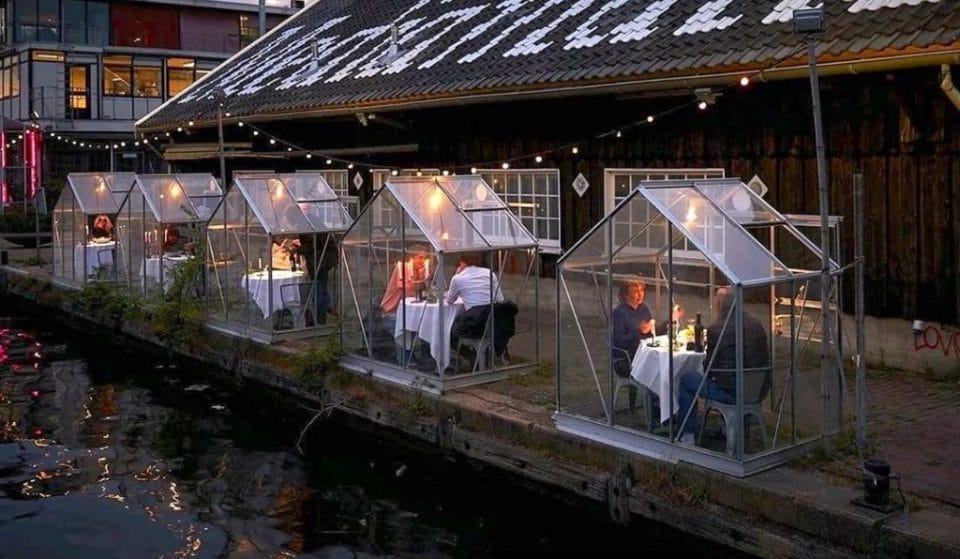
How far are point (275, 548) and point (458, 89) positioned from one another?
8259 millimetres

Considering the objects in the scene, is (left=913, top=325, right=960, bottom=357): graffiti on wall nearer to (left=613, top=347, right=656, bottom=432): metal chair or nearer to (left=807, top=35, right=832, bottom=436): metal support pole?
(left=807, top=35, right=832, bottom=436): metal support pole

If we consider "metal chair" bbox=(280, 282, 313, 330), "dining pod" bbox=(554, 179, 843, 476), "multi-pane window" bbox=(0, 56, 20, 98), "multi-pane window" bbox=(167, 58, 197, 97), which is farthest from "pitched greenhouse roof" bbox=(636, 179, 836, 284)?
"multi-pane window" bbox=(0, 56, 20, 98)

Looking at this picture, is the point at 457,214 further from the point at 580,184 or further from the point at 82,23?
the point at 82,23

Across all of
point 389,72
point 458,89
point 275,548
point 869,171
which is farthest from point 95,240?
point 869,171

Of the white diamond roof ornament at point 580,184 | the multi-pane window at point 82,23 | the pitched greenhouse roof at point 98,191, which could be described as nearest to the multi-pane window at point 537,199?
the white diamond roof ornament at point 580,184

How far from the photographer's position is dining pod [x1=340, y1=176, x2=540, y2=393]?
11.6 metres

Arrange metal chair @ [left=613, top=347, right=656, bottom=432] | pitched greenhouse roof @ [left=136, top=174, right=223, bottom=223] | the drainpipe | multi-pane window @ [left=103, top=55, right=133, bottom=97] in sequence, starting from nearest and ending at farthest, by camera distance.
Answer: metal chair @ [left=613, top=347, right=656, bottom=432]
the drainpipe
pitched greenhouse roof @ [left=136, top=174, right=223, bottom=223]
multi-pane window @ [left=103, top=55, right=133, bottom=97]

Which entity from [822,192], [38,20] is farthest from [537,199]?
[38,20]

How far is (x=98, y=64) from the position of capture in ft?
139

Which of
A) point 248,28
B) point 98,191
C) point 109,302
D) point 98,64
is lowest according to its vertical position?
point 109,302

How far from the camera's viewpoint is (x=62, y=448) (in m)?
11.9

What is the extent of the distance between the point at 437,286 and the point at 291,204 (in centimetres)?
426

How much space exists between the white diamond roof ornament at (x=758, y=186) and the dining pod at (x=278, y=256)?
17.6ft

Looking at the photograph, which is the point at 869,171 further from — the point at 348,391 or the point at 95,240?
the point at 95,240
